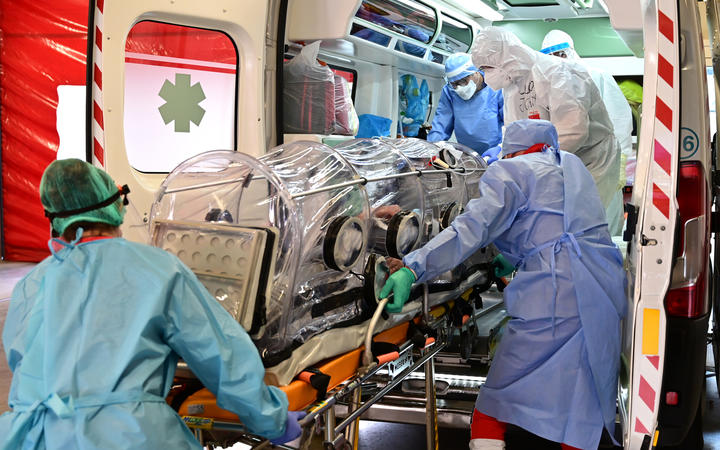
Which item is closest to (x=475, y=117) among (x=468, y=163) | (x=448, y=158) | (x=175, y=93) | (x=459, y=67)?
(x=459, y=67)

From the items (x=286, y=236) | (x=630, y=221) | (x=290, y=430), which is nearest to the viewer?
(x=290, y=430)

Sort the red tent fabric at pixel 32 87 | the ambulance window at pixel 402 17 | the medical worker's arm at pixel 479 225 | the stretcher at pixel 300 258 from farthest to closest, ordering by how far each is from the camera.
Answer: the red tent fabric at pixel 32 87 → the ambulance window at pixel 402 17 → the medical worker's arm at pixel 479 225 → the stretcher at pixel 300 258

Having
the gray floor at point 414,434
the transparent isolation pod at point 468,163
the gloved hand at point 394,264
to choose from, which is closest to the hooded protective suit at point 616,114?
the gray floor at point 414,434

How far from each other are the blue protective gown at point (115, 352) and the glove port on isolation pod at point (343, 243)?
709 mm

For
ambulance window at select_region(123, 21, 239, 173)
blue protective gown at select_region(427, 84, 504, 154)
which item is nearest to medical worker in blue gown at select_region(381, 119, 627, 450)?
ambulance window at select_region(123, 21, 239, 173)

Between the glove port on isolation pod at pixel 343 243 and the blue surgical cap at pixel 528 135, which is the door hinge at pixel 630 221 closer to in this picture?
the blue surgical cap at pixel 528 135

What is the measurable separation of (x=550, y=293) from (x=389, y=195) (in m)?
0.82

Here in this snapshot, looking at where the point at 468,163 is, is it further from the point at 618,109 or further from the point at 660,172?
the point at 618,109

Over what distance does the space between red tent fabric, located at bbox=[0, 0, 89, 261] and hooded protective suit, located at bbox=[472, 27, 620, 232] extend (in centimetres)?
534

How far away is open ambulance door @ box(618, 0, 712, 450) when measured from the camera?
2684mm

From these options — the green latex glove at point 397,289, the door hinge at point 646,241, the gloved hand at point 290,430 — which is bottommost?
the gloved hand at point 290,430

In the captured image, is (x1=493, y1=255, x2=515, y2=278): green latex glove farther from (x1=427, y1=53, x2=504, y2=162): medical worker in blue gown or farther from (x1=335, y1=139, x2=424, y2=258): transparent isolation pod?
(x1=427, y1=53, x2=504, y2=162): medical worker in blue gown

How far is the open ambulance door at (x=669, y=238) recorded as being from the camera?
2.68 m

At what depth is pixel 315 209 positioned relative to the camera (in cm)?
273
